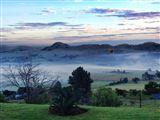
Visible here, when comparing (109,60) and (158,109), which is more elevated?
(109,60)

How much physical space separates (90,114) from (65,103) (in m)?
1.24

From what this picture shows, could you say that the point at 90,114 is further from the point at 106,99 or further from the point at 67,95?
the point at 106,99

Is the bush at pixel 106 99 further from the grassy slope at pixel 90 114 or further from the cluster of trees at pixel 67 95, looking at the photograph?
the grassy slope at pixel 90 114

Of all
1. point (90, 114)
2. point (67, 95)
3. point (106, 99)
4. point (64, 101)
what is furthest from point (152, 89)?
point (64, 101)

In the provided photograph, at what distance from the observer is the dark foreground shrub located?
19281mm

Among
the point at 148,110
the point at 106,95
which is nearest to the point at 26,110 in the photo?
the point at 148,110

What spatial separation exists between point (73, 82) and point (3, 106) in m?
28.8

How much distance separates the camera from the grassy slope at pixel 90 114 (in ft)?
61.1

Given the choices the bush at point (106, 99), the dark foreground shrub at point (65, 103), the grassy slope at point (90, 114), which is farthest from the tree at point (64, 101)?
the bush at point (106, 99)

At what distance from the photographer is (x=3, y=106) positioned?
20.9 m

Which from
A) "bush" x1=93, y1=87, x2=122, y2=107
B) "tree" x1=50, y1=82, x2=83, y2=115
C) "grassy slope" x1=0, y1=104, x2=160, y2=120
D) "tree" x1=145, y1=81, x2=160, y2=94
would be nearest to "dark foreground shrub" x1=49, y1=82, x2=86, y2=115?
"tree" x1=50, y1=82, x2=83, y2=115

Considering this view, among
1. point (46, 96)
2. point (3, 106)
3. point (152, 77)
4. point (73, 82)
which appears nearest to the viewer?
point (3, 106)

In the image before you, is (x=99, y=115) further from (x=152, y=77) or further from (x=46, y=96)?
(x=152, y=77)

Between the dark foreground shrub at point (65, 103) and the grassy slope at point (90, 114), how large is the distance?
44 centimetres
